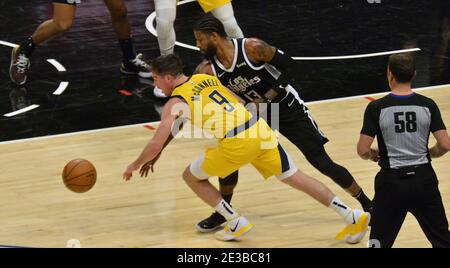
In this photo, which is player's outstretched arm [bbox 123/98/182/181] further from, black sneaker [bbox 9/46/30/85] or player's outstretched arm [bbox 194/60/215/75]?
black sneaker [bbox 9/46/30/85]

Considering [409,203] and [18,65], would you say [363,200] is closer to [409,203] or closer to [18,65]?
[409,203]

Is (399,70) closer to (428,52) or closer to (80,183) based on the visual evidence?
(80,183)

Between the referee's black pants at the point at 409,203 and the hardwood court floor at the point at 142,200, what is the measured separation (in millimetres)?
1141

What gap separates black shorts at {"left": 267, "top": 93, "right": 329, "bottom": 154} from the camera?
8969mm

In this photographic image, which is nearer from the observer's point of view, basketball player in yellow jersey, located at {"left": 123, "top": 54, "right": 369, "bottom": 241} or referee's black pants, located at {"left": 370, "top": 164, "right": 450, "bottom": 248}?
referee's black pants, located at {"left": 370, "top": 164, "right": 450, "bottom": 248}

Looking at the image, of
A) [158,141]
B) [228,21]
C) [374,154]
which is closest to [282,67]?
[158,141]

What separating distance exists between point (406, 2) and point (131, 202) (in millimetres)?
7268

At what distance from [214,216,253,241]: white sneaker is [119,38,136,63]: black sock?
4582mm

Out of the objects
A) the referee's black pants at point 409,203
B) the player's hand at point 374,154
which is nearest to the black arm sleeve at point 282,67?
the player's hand at point 374,154

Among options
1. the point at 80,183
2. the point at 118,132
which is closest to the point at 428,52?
the point at 118,132

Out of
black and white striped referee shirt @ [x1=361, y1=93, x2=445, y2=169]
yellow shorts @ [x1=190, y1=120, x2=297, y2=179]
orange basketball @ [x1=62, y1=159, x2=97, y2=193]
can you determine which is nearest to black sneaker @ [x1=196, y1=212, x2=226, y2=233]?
yellow shorts @ [x1=190, y1=120, x2=297, y2=179]

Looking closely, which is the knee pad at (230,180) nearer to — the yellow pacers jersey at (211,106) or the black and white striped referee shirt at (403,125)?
the yellow pacers jersey at (211,106)

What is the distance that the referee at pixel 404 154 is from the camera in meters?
7.28
